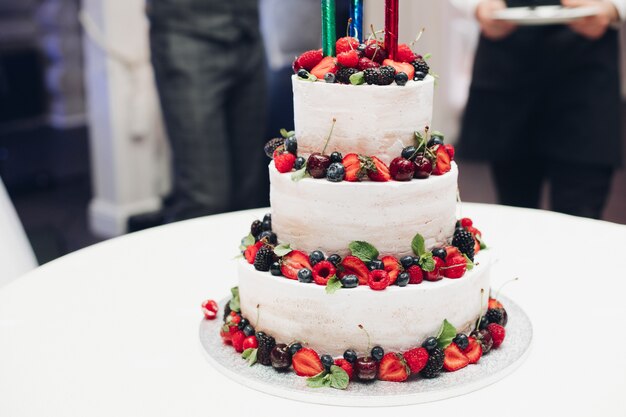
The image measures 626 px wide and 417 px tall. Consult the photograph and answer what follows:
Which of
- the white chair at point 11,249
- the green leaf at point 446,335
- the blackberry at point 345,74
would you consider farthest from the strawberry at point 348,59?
the white chair at point 11,249

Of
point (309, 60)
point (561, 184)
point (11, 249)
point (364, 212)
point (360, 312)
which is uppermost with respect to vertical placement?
point (309, 60)

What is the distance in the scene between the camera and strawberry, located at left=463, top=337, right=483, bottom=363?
1.27 meters

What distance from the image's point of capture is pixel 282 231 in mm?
1346

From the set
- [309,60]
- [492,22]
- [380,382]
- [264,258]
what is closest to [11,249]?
[264,258]

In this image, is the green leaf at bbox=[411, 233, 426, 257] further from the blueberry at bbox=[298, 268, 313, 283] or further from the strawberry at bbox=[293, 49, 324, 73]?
the strawberry at bbox=[293, 49, 324, 73]

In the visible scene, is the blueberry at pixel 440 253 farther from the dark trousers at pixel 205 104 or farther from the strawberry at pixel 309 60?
the dark trousers at pixel 205 104

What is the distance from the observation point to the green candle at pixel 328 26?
1.33 meters

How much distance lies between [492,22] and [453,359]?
1.68 m

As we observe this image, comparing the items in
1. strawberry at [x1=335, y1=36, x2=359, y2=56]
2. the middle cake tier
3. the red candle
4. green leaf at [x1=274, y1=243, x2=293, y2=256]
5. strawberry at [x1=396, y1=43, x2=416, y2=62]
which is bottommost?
green leaf at [x1=274, y1=243, x2=293, y2=256]

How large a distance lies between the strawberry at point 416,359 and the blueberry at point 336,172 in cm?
28

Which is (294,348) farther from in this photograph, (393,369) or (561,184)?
(561,184)

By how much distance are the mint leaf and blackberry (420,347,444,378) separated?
0.12m

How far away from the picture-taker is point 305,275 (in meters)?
1.25

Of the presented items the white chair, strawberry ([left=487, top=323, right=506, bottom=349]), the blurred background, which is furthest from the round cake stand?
the blurred background
